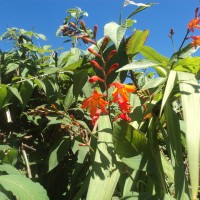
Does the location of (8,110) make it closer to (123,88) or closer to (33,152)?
(33,152)

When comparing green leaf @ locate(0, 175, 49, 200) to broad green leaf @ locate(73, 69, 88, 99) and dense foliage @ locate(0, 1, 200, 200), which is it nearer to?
dense foliage @ locate(0, 1, 200, 200)

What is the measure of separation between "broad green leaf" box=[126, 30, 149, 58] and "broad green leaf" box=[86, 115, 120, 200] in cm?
25

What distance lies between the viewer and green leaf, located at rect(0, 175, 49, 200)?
2.67 feet

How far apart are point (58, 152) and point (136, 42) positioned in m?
0.55

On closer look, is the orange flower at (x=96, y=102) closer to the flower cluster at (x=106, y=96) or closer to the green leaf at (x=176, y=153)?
the flower cluster at (x=106, y=96)

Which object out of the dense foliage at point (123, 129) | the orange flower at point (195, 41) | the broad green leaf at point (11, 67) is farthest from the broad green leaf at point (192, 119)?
the broad green leaf at point (11, 67)

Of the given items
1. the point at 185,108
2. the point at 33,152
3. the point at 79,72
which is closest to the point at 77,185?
the point at 33,152

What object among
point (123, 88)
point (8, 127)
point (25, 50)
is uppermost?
point (25, 50)

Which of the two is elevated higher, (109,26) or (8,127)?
(109,26)

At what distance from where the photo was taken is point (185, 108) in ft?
2.10

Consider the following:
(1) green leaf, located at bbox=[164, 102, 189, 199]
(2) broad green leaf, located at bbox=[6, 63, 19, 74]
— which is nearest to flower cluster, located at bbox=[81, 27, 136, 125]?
(1) green leaf, located at bbox=[164, 102, 189, 199]

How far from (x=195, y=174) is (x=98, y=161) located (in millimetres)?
267

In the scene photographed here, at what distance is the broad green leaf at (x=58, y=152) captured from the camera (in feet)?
4.11

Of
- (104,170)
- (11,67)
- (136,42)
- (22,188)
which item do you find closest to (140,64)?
(136,42)
